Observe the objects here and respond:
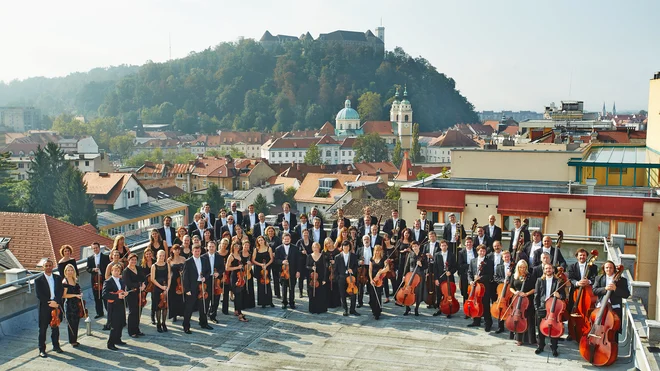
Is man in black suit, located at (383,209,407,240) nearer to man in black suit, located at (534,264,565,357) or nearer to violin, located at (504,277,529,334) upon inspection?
violin, located at (504,277,529,334)

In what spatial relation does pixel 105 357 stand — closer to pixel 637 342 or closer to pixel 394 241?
pixel 394 241

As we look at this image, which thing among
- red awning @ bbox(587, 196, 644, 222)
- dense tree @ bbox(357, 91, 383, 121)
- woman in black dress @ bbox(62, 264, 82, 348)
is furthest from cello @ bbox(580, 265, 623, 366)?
dense tree @ bbox(357, 91, 383, 121)

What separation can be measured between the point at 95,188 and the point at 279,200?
27.4 m

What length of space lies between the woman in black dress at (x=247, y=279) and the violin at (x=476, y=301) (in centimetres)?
359

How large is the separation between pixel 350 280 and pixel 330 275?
42 centimetres

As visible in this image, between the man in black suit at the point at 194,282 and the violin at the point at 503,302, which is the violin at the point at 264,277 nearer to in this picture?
the man in black suit at the point at 194,282

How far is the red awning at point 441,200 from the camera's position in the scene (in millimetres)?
17078

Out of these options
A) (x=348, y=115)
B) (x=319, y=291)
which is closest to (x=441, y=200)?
(x=319, y=291)

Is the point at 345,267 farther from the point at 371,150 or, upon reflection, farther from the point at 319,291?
the point at 371,150

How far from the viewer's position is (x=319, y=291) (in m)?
11.3

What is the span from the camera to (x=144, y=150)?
145000 millimetres

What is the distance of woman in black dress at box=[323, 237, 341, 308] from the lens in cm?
1136

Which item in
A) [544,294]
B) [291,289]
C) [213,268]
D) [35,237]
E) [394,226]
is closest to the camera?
[544,294]

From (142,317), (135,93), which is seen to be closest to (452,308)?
(142,317)
